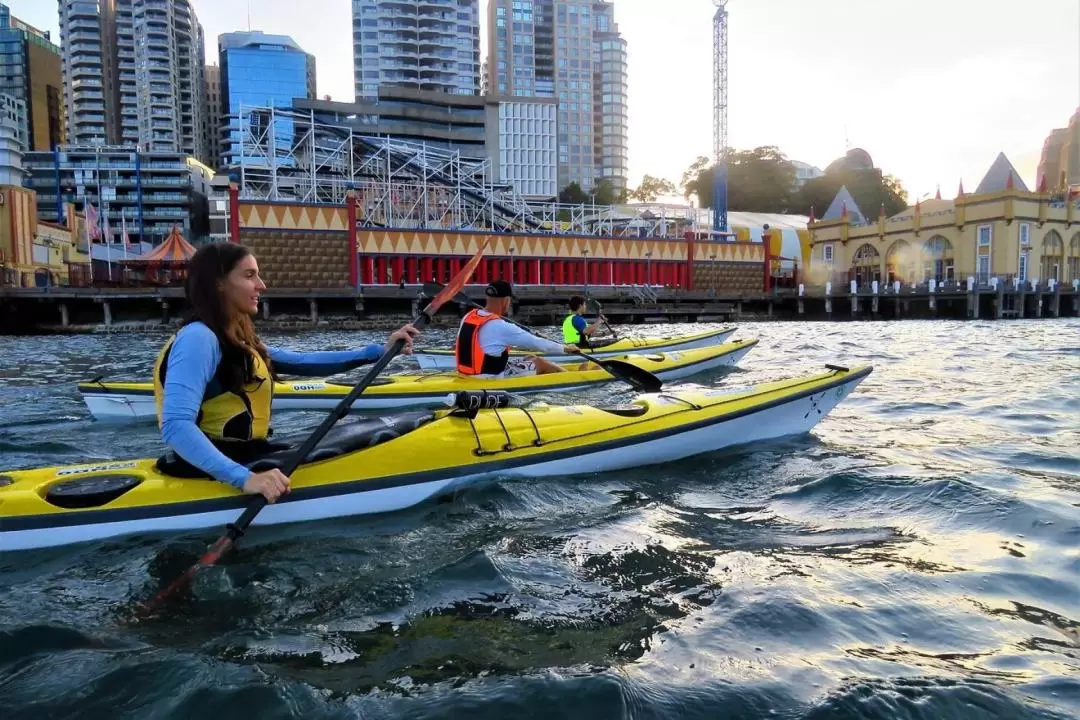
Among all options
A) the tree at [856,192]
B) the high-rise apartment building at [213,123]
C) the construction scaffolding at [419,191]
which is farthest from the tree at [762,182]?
the high-rise apartment building at [213,123]

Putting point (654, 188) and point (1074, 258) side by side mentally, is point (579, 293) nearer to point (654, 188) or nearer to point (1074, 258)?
point (1074, 258)

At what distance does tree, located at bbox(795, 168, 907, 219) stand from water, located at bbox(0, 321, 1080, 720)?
6714 cm

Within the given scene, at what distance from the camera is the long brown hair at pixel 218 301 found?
3.13 m

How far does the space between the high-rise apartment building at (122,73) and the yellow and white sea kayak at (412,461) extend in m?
93.5

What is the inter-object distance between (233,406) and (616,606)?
6.43 ft

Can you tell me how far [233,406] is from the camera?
345 cm

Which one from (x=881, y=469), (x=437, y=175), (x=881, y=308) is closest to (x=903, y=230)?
(x=881, y=308)

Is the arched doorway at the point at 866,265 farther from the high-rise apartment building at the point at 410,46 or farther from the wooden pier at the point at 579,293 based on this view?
the high-rise apartment building at the point at 410,46

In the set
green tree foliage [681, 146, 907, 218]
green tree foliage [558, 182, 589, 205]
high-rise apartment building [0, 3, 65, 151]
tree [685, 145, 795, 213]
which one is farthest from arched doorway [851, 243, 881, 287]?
high-rise apartment building [0, 3, 65, 151]

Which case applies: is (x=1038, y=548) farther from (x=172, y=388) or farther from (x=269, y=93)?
(x=269, y=93)

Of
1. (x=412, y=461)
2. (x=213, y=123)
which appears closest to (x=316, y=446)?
(x=412, y=461)

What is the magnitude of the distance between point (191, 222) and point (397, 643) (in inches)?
2890

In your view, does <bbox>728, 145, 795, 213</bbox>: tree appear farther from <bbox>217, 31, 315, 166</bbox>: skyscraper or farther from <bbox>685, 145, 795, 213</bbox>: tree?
<bbox>217, 31, 315, 166</bbox>: skyscraper

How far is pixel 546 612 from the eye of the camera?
9.95ft
